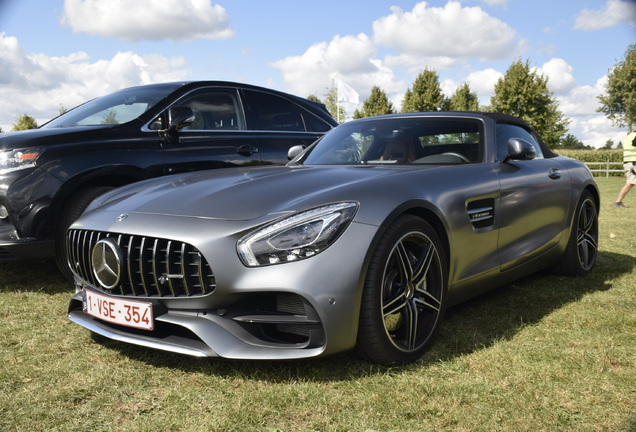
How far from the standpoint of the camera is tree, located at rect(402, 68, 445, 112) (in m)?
44.4

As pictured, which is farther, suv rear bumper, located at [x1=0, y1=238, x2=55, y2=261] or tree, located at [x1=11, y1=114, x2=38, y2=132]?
tree, located at [x1=11, y1=114, x2=38, y2=132]

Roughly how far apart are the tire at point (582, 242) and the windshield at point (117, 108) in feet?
11.7

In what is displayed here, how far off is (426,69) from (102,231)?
4451 cm

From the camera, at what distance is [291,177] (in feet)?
10.8

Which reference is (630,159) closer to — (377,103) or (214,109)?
(214,109)

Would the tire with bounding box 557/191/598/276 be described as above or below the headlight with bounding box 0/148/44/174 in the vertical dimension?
below

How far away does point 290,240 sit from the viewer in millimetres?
2619

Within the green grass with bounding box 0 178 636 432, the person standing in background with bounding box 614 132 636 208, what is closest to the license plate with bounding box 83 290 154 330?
the green grass with bounding box 0 178 636 432

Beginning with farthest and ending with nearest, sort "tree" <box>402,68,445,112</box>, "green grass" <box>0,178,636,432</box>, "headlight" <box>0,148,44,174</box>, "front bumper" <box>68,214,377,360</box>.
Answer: "tree" <box>402,68,445,112</box>
"headlight" <box>0,148,44,174</box>
"front bumper" <box>68,214,377,360</box>
"green grass" <box>0,178,636,432</box>

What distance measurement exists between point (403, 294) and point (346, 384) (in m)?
0.53

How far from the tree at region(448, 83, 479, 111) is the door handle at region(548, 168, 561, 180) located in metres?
40.2

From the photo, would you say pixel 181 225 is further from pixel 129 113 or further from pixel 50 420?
pixel 129 113

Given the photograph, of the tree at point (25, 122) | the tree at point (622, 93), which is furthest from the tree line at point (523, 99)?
the tree at point (25, 122)

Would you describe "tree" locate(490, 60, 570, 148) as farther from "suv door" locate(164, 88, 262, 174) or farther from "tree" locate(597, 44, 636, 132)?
"suv door" locate(164, 88, 262, 174)
